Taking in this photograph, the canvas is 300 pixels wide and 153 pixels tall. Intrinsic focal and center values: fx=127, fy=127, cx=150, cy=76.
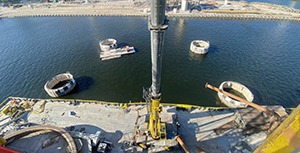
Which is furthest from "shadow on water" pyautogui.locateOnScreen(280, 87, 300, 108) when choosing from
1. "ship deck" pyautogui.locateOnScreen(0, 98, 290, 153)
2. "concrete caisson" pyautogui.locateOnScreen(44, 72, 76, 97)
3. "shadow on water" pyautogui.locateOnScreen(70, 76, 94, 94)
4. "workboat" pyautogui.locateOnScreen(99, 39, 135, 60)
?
"concrete caisson" pyautogui.locateOnScreen(44, 72, 76, 97)

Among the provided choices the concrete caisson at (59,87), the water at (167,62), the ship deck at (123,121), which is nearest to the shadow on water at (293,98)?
the water at (167,62)

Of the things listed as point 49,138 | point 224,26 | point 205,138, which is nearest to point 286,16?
point 224,26

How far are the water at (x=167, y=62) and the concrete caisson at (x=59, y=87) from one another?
263 centimetres

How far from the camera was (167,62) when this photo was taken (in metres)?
61.7

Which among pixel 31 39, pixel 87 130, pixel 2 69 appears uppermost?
pixel 31 39

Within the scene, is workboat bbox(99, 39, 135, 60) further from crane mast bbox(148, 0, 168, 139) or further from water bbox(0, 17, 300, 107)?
crane mast bbox(148, 0, 168, 139)

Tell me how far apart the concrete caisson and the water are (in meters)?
2.63

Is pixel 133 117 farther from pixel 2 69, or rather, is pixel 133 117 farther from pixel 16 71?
pixel 2 69

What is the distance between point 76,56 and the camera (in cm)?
6812

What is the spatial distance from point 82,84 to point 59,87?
927cm

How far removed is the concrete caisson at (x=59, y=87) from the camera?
45.7m

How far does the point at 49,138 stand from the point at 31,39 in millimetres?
91257

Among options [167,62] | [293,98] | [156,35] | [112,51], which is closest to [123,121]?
[156,35]

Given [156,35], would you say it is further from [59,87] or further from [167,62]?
[59,87]
